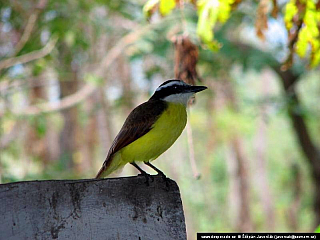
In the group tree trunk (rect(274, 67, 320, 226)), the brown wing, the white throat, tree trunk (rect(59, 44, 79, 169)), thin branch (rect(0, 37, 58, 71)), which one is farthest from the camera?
tree trunk (rect(274, 67, 320, 226))

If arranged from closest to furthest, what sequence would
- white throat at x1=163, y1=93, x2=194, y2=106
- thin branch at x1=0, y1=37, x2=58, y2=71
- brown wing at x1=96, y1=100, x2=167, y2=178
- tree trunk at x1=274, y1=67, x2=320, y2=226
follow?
brown wing at x1=96, y1=100, x2=167, y2=178 → white throat at x1=163, y1=93, x2=194, y2=106 → thin branch at x1=0, y1=37, x2=58, y2=71 → tree trunk at x1=274, y1=67, x2=320, y2=226

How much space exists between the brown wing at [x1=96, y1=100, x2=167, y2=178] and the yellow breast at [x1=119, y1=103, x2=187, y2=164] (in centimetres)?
4

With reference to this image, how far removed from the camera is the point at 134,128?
340cm

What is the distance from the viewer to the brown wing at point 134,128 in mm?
3367

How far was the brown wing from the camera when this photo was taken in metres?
3.37

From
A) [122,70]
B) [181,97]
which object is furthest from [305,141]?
[181,97]

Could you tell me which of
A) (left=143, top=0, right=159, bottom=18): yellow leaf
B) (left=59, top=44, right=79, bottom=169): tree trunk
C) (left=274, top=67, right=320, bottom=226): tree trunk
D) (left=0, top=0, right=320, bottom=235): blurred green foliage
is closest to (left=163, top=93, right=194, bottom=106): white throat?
(left=0, top=0, right=320, bottom=235): blurred green foliage

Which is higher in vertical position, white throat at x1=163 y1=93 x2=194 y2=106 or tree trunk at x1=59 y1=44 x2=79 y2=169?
tree trunk at x1=59 y1=44 x2=79 y2=169

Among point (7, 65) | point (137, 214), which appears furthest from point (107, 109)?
point (137, 214)

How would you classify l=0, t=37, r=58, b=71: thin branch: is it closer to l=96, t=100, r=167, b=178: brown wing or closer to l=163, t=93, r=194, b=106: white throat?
l=163, t=93, r=194, b=106: white throat

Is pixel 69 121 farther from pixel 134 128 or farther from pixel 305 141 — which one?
pixel 134 128

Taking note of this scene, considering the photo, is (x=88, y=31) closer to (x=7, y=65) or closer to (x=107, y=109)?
(x=107, y=109)

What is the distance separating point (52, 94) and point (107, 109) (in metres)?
1.96

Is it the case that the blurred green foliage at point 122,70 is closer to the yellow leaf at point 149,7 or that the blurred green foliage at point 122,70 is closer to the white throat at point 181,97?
the yellow leaf at point 149,7
